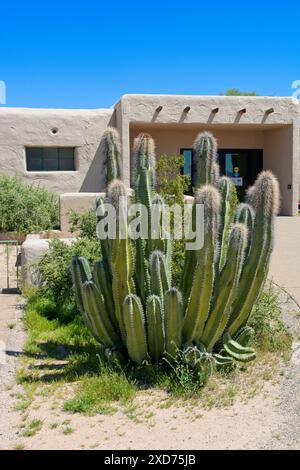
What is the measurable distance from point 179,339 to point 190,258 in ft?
2.75

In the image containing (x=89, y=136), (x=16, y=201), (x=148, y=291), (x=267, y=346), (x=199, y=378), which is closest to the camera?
(x=199, y=378)

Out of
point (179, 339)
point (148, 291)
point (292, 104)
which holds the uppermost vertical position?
point (292, 104)

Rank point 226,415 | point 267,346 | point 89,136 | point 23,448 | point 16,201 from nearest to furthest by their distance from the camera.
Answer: point 23,448 < point 226,415 < point 267,346 < point 16,201 < point 89,136

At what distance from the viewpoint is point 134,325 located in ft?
14.5

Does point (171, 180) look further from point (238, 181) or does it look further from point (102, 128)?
point (238, 181)

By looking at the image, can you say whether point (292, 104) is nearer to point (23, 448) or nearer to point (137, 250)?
point (137, 250)

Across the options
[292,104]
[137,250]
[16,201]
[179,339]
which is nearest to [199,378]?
[179,339]

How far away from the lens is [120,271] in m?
4.55

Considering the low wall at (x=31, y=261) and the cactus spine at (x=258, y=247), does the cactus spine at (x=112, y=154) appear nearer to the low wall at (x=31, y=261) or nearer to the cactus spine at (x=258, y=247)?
the cactus spine at (x=258, y=247)

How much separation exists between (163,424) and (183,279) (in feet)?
5.30

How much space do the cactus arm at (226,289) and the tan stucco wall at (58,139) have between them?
12337mm

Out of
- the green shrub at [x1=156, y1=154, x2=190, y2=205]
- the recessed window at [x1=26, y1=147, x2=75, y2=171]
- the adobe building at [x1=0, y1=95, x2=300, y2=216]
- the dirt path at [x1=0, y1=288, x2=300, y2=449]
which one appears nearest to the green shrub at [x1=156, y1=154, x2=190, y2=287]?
the green shrub at [x1=156, y1=154, x2=190, y2=205]

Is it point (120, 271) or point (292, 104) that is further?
point (292, 104)

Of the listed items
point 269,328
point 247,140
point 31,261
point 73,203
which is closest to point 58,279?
point 31,261
